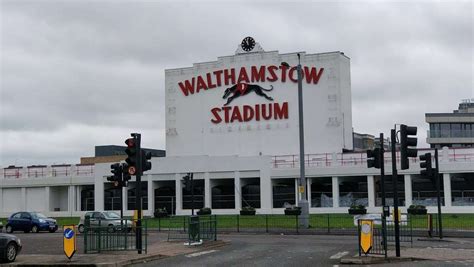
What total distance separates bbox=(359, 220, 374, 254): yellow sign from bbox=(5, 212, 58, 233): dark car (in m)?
29.5

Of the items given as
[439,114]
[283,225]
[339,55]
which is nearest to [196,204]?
[339,55]

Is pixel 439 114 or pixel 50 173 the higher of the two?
pixel 439 114

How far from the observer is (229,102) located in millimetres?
76500

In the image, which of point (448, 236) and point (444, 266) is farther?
point (448, 236)

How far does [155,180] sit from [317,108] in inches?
771

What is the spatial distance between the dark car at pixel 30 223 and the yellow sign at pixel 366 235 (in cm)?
2945

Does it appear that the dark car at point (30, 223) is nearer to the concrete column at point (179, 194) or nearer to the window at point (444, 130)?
the concrete column at point (179, 194)

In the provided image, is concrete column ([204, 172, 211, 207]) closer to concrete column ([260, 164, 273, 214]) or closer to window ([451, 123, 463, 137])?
concrete column ([260, 164, 273, 214])

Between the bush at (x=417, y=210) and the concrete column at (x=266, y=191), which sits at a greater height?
the concrete column at (x=266, y=191)

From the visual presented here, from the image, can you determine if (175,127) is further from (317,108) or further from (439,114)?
(439,114)

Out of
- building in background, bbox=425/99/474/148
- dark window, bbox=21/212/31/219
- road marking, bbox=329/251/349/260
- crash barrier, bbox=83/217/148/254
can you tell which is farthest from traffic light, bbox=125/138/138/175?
building in background, bbox=425/99/474/148

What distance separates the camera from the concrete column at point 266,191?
2616 inches

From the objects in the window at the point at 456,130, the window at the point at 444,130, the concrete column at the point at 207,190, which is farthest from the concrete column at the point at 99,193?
the window at the point at 456,130

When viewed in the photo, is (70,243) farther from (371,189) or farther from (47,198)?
(47,198)
